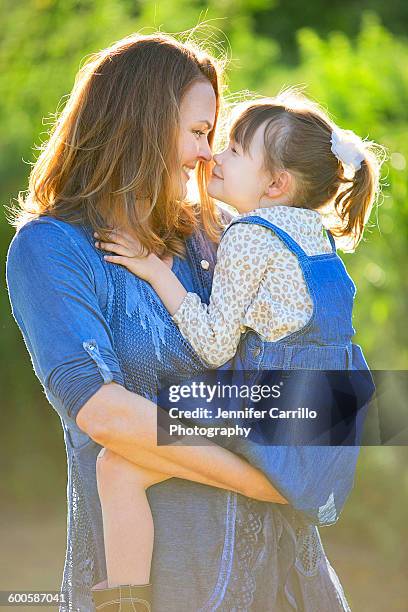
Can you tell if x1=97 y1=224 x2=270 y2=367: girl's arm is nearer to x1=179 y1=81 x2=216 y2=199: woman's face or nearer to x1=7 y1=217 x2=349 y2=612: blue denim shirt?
x1=7 y1=217 x2=349 y2=612: blue denim shirt

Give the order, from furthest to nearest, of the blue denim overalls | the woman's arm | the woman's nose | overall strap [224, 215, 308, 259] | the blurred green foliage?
the blurred green foliage < the woman's nose < overall strap [224, 215, 308, 259] < the blue denim overalls < the woman's arm

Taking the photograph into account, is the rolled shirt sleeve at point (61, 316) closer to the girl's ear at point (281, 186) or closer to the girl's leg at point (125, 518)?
the girl's leg at point (125, 518)

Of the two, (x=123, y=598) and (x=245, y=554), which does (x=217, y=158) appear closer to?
(x=245, y=554)

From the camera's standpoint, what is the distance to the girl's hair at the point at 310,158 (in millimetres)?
2586

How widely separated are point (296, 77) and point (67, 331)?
341 centimetres

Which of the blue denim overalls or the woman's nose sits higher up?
the woman's nose

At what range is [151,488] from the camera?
2283mm

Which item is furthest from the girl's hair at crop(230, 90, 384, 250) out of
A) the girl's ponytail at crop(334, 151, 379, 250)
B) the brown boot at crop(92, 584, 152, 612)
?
the brown boot at crop(92, 584, 152, 612)

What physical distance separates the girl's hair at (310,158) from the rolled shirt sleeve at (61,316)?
62 centimetres

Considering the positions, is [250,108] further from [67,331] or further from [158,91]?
[67,331]

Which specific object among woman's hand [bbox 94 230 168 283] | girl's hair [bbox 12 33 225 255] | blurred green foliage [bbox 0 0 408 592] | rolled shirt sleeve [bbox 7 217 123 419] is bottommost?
rolled shirt sleeve [bbox 7 217 123 419]

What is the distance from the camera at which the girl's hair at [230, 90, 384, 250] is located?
2586 mm

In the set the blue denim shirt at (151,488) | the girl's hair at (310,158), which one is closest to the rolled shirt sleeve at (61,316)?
the blue denim shirt at (151,488)

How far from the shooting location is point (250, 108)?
2635mm
